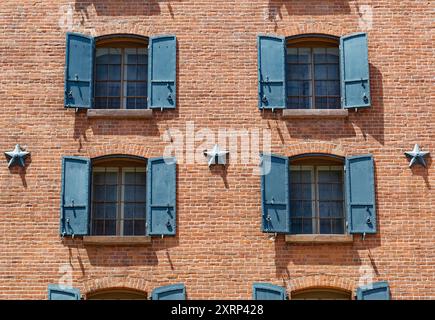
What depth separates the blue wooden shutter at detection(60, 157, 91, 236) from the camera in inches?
636

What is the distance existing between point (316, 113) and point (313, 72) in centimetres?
116

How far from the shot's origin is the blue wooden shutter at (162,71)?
16906 millimetres

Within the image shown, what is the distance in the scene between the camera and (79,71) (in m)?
17.0

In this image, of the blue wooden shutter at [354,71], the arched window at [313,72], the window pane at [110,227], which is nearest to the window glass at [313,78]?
the arched window at [313,72]

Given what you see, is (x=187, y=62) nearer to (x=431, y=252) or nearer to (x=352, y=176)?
(x=352, y=176)

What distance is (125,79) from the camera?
17.5 m

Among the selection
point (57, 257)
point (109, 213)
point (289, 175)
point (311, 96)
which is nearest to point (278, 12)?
point (311, 96)

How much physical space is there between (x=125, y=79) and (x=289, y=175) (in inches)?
163

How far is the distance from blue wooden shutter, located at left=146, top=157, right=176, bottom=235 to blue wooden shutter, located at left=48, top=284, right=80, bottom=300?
1.87 metres

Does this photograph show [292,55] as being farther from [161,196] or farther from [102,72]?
[161,196]

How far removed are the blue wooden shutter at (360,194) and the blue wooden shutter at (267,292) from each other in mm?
1882

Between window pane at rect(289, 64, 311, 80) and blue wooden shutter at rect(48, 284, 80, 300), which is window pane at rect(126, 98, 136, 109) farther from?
blue wooden shutter at rect(48, 284, 80, 300)

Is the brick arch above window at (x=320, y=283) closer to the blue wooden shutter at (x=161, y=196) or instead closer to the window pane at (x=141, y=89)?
the blue wooden shutter at (x=161, y=196)

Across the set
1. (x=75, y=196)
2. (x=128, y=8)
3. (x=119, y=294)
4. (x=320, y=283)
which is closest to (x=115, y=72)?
(x=128, y=8)
